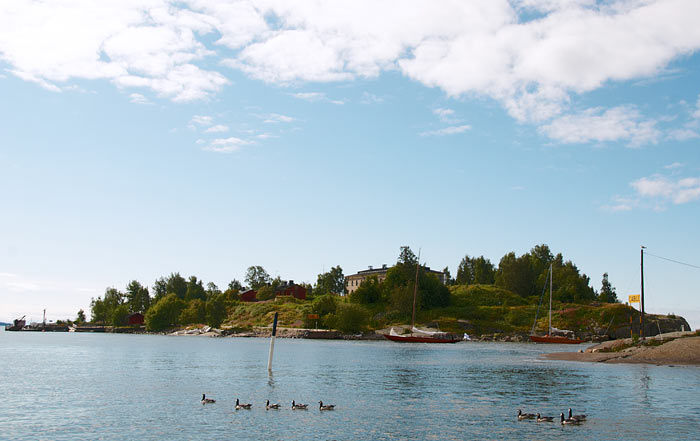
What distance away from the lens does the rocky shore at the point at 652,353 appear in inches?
2726

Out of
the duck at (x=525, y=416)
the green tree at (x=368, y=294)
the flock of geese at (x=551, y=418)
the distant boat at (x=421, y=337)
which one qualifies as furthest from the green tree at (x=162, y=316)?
the flock of geese at (x=551, y=418)

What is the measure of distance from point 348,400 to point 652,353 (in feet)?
162

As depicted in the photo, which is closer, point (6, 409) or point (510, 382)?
point (6, 409)

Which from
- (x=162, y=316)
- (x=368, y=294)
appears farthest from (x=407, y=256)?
(x=162, y=316)

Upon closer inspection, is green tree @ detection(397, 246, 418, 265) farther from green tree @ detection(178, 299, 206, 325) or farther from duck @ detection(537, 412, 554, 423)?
duck @ detection(537, 412, 554, 423)

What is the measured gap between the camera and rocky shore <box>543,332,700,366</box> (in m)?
69.2

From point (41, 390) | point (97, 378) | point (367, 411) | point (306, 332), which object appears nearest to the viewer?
point (367, 411)

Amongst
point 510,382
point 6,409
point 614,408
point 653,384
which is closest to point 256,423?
point 6,409

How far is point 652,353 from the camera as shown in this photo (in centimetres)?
7181

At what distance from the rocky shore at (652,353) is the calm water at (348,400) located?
657 centimetres

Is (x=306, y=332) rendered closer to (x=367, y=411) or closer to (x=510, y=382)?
(x=510, y=382)

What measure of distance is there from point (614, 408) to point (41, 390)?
135ft

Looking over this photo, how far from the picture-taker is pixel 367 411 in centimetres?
3528

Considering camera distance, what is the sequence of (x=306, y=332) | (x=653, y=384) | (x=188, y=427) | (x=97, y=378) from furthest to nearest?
(x=306, y=332) → (x=97, y=378) → (x=653, y=384) → (x=188, y=427)
